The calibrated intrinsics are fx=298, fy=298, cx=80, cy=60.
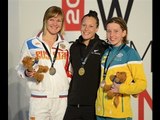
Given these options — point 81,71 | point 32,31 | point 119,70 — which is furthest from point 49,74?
point 32,31

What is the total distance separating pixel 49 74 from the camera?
1.92 m

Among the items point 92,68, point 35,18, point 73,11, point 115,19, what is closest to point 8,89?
point 35,18

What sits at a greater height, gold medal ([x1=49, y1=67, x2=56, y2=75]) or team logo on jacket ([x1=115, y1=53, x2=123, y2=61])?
team logo on jacket ([x1=115, y1=53, x2=123, y2=61])

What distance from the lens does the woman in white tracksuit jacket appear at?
1.92 meters

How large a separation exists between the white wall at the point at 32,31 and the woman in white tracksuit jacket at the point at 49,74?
76 cm

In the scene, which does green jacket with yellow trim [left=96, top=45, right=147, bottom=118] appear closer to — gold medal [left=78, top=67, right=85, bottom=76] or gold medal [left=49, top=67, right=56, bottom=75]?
gold medal [left=78, top=67, right=85, bottom=76]

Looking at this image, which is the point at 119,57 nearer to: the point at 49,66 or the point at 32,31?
the point at 49,66

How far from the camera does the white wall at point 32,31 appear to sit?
2.71 meters

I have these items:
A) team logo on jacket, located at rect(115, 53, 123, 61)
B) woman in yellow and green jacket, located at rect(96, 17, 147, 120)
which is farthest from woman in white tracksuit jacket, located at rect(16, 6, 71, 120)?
team logo on jacket, located at rect(115, 53, 123, 61)

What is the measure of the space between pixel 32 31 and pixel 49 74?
3.13 feet

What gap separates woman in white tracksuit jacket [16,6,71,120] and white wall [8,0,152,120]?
757 millimetres

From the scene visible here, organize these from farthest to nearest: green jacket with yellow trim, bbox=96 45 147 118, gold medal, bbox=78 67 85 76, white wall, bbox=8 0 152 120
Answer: white wall, bbox=8 0 152 120
gold medal, bbox=78 67 85 76
green jacket with yellow trim, bbox=96 45 147 118

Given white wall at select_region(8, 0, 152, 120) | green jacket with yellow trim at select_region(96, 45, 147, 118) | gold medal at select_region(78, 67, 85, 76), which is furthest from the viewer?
white wall at select_region(8, 0, 152, 120)
